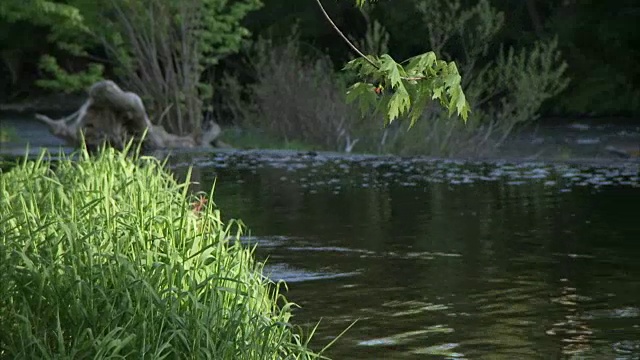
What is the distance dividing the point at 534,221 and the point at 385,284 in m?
5.41

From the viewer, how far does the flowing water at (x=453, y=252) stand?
10414 mm

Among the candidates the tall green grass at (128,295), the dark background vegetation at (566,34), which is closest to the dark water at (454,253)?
the tall green grass at (128,295)

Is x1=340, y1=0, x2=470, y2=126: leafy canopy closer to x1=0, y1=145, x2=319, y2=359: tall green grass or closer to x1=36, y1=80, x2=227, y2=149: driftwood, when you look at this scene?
x1=0, y1=145, x2=319, y2=359: tall green grass

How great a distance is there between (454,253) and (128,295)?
7.61m

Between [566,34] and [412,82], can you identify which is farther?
[566,34]

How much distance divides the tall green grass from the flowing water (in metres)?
1.00

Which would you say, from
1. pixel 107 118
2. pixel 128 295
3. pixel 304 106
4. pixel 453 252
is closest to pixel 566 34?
pixel 304 106

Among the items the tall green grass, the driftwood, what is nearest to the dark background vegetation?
the driftwood

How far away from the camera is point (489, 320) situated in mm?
10969

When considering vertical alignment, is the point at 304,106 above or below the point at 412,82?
below

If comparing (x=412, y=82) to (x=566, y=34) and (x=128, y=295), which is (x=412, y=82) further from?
(x=566, y=34)

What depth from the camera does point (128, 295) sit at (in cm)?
774

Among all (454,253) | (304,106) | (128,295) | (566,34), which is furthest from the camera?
(566,34)

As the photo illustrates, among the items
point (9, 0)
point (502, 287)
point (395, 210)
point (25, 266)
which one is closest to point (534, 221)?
point (395, 210)
